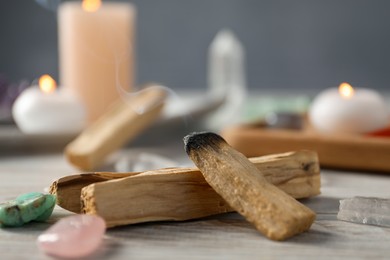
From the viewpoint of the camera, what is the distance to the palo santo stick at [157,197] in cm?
48

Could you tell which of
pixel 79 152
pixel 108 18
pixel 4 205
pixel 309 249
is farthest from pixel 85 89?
pixel 309 249

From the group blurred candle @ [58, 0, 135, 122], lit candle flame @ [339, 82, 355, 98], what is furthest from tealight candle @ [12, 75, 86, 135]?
lit candle flame @ [339, 82, 355, 98]

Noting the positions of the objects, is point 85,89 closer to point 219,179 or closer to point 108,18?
point 108,18

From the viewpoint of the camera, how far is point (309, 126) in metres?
0.91

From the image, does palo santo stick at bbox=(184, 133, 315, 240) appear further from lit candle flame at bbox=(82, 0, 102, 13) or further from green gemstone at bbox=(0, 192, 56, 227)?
lit candle flame at bbox=(82, 0, 102, 13)

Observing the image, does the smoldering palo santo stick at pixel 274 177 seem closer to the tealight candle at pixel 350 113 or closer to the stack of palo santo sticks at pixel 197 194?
the stack of palo santo sticks at pixel 197 194

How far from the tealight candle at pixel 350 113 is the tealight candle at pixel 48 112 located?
345 millimetres

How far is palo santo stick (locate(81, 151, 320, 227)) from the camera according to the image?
48cm

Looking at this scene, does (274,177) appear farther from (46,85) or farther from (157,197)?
(46,85)

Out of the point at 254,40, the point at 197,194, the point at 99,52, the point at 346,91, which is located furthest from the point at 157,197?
the point at 254,40

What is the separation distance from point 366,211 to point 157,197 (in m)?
0.17

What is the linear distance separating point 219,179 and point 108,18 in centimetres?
66

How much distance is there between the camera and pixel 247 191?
48 cm

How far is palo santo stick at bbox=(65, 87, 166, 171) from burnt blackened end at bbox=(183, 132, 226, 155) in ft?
0.91
